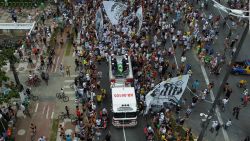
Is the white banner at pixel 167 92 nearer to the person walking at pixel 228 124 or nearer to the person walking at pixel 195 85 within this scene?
the person walking at pixel 195 85

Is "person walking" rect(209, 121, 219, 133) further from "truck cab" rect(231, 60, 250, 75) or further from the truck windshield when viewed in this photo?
"truck cab" rect(231, 60, 250, 75)

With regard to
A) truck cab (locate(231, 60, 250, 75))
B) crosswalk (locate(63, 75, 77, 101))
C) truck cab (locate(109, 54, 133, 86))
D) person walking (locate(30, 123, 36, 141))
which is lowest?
person walking (locate(30, 123, 36, 141))

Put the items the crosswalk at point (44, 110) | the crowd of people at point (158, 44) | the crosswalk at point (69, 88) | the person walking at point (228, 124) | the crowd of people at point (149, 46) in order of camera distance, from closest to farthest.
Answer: the person walking at point (228, 124) → the crowd of people at point (149, 46) → the crosswalk at point (44, 110) → the crowd of people at point (158, 44) → the crosswalk at point (69, 88)

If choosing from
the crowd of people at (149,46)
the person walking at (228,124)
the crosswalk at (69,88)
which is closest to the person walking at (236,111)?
the crowd of people at (149,46)

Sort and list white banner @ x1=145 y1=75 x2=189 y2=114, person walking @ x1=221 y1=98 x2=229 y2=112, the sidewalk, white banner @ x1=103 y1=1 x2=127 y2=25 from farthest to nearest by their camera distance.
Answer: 1. white banner @ x1=103 y1=1 x2=127 y2=25
2. person walking @ x1=221 y1=98 x2=229 y2=112
3. the sidewalk
4. white banner @ x1=145 y1=75 x2=189 y2=114

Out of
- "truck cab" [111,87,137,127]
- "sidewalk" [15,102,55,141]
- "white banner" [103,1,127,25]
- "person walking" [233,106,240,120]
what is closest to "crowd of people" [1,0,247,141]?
"person walking" [233,106,240,120]

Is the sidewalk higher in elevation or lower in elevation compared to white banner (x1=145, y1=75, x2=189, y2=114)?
lower

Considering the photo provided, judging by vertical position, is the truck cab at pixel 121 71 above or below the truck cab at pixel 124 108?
above

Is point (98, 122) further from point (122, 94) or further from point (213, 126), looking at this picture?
point (213, 126)
